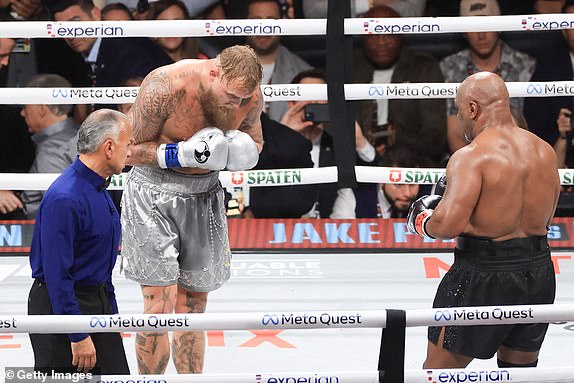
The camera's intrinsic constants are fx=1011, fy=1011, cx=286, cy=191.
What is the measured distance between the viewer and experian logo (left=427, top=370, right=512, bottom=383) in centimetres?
302

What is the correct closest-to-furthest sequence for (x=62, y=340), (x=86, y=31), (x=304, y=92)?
(x=62, y=340) < (x=86, y=31) < (x=304, y=92)

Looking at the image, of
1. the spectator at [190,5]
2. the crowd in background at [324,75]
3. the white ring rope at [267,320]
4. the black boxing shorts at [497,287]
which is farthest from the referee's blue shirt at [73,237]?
the spectator at [190,5]

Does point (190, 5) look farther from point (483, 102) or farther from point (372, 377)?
point (372, 377)

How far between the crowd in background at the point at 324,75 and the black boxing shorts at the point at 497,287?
6.75 ft

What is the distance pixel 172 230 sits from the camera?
3.79 metres

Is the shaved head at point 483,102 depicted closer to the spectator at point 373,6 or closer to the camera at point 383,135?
the camera at point 383,135

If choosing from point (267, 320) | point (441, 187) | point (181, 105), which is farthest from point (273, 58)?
point (267, 320)

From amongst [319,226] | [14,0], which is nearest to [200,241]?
[319,226]

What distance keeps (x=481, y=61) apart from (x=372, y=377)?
3.03 m

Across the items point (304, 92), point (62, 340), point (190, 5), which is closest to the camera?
point (62, 340)

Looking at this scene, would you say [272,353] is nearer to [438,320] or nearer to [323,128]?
[438,320]

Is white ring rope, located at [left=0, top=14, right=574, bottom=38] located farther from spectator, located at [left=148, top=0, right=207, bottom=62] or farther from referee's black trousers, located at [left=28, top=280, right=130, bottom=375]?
referee's black trousers, located at [left=28, top=280, right=130, bottom=375]

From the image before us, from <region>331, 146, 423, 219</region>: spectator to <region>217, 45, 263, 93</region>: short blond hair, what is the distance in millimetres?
1995

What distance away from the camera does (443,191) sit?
367cm
